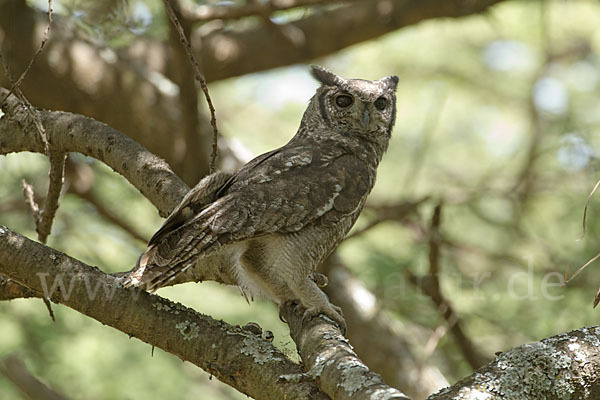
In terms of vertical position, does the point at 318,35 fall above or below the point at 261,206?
above

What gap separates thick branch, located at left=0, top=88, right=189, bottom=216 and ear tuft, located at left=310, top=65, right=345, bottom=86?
3.95 feet

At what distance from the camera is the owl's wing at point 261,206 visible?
9.15 feet

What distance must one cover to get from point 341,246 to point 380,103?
8.22 feet

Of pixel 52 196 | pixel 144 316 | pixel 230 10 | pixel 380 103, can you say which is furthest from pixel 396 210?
pixel 144 316

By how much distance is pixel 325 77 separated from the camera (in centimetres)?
407

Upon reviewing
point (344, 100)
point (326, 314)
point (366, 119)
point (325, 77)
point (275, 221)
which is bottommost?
point (326, 314)

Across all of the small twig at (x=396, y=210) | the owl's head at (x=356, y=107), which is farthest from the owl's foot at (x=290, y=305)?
the small twig at (x=396, y=210)

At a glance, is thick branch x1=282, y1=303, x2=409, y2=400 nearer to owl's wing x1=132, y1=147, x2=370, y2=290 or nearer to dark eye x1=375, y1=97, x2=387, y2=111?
owl's wing x1=132, y1=147, x2=370, y2=290

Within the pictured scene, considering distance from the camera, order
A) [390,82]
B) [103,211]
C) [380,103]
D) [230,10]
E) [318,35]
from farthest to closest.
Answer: [318,35], [103,211], [230,10], [390,82], [380,103]

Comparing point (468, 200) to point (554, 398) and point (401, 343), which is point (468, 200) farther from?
point (554, 398)

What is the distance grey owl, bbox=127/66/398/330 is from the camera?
2.84 meters

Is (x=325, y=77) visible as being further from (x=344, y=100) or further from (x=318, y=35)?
(x=318, y=35)

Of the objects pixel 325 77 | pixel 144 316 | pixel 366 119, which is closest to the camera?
pixel 144 316

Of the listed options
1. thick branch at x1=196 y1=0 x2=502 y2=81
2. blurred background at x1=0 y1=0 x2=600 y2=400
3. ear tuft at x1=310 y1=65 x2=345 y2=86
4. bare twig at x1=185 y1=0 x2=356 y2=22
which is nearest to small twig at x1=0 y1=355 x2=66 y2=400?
blurred background at x1=0 y1=0 x2=600 y2=400
